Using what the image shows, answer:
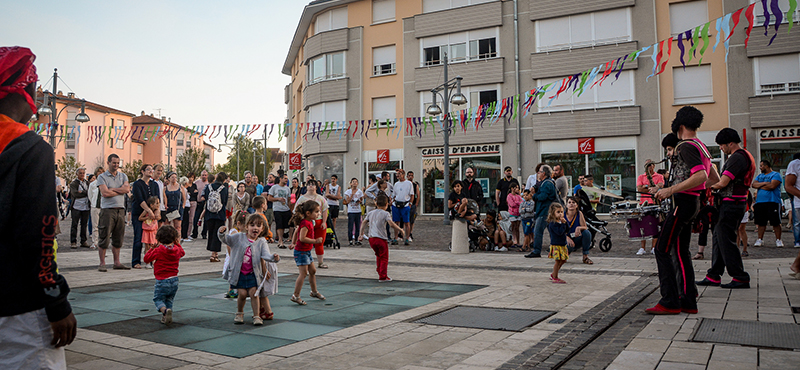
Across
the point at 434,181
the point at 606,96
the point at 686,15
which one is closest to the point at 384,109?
the point at 434,181

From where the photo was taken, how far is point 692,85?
2502 cm

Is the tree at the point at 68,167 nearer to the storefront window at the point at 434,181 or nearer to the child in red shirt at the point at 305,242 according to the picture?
the storefront window at the point at 434,181

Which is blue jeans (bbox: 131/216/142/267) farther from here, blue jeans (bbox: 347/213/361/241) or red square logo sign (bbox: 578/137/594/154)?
red square logo sign (bbox: 578/137/594/154)

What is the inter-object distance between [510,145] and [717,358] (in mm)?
24296

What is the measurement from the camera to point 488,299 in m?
6.88

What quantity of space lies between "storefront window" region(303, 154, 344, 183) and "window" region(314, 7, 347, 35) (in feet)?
24.4

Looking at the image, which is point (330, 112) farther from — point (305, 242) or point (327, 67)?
point (305, 242)

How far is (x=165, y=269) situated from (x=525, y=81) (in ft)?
79.6

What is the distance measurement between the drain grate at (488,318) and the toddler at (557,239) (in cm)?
218

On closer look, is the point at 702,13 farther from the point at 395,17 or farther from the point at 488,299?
the point at 488,299

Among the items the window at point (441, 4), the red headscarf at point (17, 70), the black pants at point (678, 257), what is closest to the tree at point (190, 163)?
the window at point (441, 4)

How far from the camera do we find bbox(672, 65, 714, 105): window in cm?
2477

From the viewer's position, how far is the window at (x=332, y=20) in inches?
1288

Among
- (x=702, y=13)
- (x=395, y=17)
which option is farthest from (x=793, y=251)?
(x=395, y=17)
